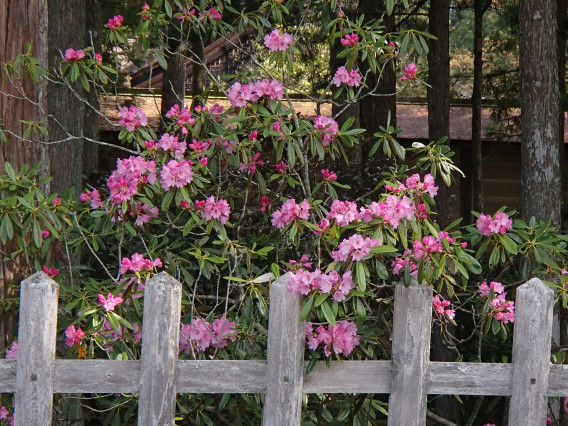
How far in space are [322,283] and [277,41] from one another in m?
1.60

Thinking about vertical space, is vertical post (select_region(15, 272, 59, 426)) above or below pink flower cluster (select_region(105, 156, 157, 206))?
below

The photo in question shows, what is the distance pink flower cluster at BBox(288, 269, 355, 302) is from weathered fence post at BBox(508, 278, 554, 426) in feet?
2.10

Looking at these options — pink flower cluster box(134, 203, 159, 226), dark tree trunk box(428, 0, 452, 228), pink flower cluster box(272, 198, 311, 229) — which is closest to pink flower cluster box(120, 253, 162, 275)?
pink flower cluster box(134, 203, 159, 226)

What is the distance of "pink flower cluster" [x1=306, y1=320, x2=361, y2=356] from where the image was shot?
3303 millimetres

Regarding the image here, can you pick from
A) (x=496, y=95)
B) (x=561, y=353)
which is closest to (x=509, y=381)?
(x=561, y=353)

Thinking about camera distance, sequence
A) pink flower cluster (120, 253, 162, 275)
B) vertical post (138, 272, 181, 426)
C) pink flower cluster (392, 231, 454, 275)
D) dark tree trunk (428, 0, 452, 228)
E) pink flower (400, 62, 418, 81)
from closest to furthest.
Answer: vertical post (138, 272, 181, 426) < pink flower cluster (392, 231, 454, 275) < pink flower cluster (120, 253, 162, 275) < pink flower (400, 62, 418, 81) < dark tree trunk (428, 0, 452, 228)

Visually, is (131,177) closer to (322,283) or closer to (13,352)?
(13,352)

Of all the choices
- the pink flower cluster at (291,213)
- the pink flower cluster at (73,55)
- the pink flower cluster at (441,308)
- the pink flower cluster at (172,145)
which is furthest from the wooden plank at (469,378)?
the pink flower cluster at (73,55)

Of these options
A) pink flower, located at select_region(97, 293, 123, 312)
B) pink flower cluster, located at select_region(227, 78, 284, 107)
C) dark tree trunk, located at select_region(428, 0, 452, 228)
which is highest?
dark tree trunk, located at select_region(428, 0, 452, 228)

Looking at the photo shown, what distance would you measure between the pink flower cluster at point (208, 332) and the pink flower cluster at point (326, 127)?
38.4 inches

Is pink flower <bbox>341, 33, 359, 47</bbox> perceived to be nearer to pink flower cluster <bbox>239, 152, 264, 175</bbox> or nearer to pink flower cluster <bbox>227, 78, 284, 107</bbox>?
pink flower cluster <bbox>227, 78, 284, 107</bbox>

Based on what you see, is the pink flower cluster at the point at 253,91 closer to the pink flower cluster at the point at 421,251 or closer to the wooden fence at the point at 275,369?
the pink flower cluster at the point at 421,251

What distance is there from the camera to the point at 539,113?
234 inches

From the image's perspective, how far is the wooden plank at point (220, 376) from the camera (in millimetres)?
3145
